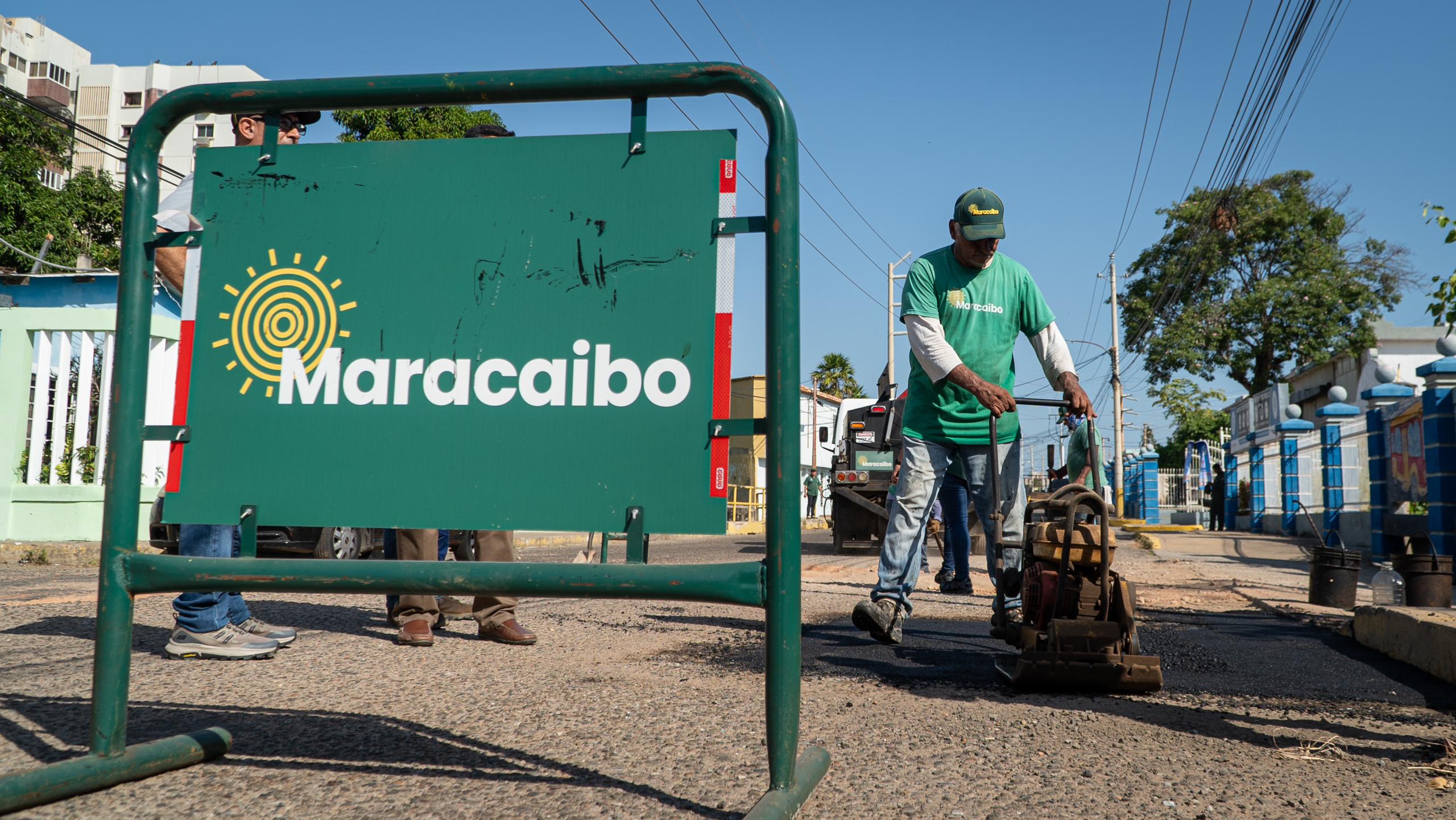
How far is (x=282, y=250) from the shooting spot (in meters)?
2.42

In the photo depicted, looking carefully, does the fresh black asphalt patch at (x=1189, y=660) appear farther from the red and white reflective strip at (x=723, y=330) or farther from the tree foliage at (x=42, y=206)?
the tree foliage at (x=42, y=206)

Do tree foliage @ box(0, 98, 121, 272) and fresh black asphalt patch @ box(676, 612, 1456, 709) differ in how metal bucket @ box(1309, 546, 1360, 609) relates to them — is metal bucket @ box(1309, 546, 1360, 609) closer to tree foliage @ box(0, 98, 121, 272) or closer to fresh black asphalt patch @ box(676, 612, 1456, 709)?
fresh black asphalt patch @ box(676, 612, 1456, 709)

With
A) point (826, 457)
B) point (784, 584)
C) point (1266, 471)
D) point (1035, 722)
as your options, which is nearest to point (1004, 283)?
point (1035, 722)

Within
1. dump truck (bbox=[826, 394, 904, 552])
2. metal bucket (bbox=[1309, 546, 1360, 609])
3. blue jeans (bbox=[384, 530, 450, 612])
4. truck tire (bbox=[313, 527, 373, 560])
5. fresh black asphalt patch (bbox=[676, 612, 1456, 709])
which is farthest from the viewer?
dump truck (bbox=[826, 394, 904, 552])

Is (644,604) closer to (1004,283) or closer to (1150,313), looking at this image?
(1004,283)

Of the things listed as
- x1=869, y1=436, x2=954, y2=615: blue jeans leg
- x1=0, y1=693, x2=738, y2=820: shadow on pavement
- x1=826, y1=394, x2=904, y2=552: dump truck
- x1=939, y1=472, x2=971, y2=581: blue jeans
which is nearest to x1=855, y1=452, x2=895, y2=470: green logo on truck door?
x1=826, y1=394, x2=904, y2=552: dump truck

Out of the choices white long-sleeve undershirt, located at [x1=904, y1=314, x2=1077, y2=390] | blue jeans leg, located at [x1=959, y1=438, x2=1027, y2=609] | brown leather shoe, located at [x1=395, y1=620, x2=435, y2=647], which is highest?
white long-sleeve undershirt, located at [x1=904, y1=314, x2=1077, y2=390]

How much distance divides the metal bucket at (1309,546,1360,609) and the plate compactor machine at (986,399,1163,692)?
4445mm

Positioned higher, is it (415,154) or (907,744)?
(415,154)

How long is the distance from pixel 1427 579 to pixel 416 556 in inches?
242

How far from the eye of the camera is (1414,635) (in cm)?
427

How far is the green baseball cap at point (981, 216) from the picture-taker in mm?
4367

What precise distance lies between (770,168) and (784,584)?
0.91 meters

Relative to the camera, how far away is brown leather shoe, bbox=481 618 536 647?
4.21m
